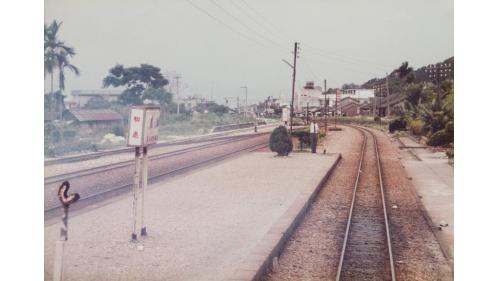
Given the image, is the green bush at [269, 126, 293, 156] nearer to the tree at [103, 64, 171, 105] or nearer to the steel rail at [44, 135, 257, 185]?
the steel rail at [44, 135, 257, 185]

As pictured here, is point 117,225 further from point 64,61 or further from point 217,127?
point 217,127

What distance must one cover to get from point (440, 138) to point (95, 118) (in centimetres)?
414

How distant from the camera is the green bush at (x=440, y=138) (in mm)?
6398

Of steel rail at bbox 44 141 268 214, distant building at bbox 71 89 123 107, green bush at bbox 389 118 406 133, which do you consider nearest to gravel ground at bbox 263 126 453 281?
green bush at bbox 389 118 406 133

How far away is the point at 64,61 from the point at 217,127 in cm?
248

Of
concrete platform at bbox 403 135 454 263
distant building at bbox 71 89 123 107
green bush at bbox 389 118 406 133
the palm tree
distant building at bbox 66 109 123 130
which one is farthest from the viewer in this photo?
green bush at bbox 389 118 406 133

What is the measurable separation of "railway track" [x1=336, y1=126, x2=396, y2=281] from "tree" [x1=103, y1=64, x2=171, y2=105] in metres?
2.65

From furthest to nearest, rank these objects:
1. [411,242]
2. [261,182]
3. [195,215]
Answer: [261,182] → [195,215] → [411,242]

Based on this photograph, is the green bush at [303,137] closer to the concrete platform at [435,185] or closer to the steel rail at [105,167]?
the steel rail at [105,167]

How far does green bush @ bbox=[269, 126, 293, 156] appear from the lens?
884 centimetres

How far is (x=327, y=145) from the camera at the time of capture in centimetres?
1206

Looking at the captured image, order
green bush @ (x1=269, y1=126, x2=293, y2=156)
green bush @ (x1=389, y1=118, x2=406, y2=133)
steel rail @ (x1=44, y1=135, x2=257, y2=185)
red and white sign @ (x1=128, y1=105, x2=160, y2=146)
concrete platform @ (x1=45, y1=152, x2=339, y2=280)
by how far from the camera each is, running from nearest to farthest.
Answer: concrete platform @ (x1=45, y1=152, x2=339, y2=280) → red and white sign @ (x1=128, y1=105, x2=160, y2=146) → green bush @ (x1=389, y1=118, x2=406, y2=133) → steel rail @ (x1=44, y1=135, x2=257, y2=185) → green bush @ (x1=269, y1=126, x2=293, y2=156)

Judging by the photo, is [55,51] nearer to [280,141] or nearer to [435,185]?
[280,141]
